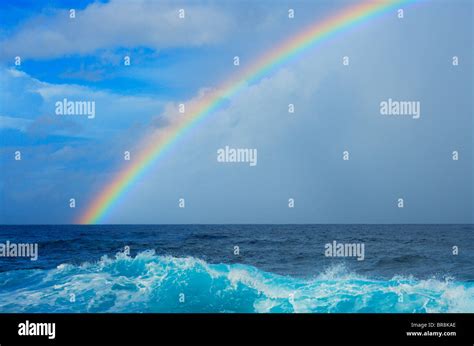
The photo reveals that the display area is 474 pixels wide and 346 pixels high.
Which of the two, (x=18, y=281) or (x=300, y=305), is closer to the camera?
(x=300, y=305)

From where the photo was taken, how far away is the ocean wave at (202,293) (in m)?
11.7

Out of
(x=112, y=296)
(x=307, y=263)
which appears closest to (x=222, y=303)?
(x=112, y=296)

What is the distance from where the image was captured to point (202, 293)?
43.1ft

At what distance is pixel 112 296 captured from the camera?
1252cm

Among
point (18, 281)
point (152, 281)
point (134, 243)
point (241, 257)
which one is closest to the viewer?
point (152, 281)

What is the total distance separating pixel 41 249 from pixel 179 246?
29.4 ft

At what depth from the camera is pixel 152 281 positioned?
13.7 metres

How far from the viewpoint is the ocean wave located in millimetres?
11680
